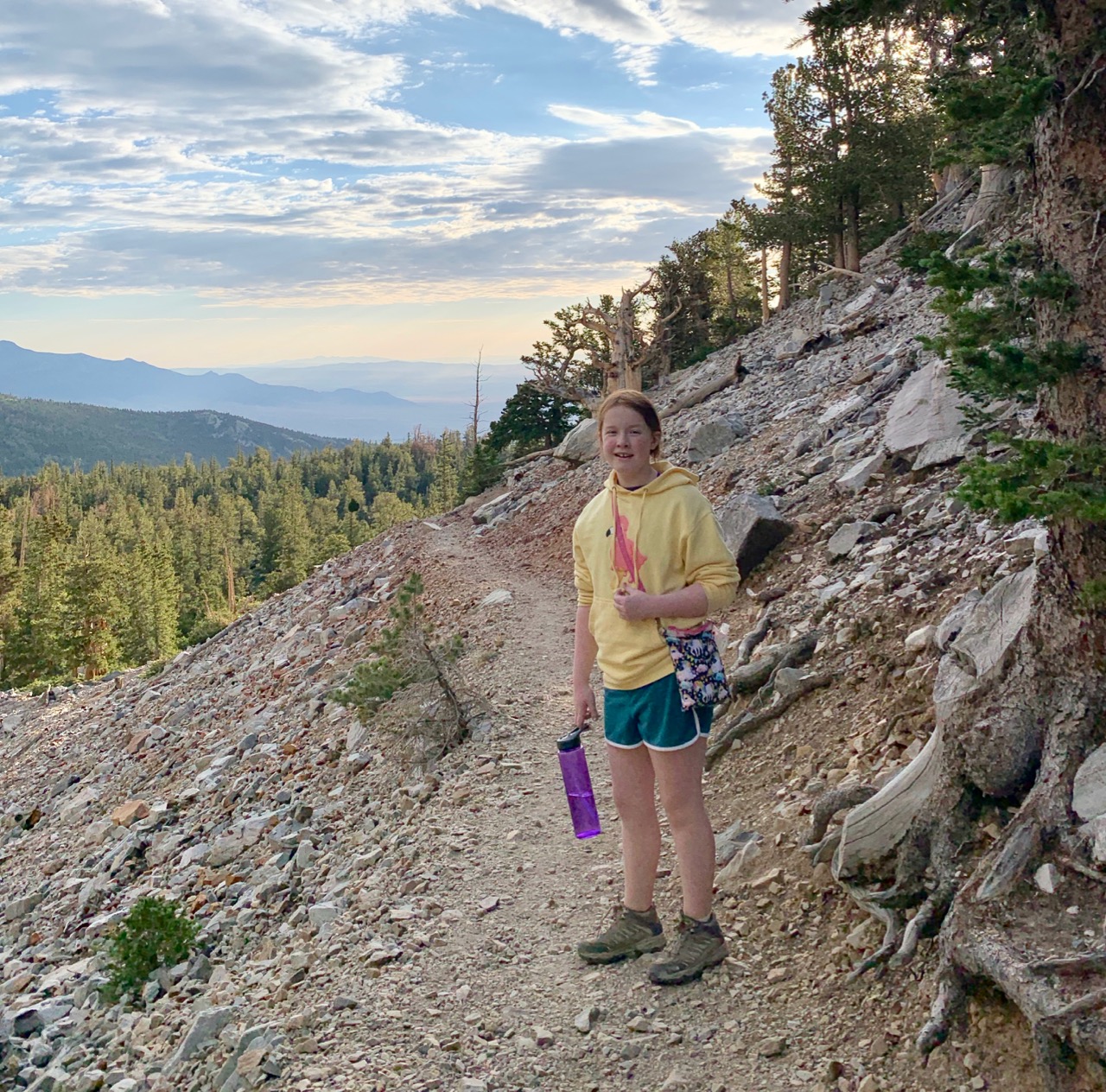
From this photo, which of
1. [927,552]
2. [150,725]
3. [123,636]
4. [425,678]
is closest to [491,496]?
[150,725]

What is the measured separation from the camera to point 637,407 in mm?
4512

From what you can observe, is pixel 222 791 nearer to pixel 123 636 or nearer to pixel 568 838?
pixel 568 838

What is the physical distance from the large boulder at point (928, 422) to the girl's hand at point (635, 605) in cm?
706

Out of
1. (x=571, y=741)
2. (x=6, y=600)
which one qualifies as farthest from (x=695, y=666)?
(x=6, y=600)

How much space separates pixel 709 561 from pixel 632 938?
2158 mm

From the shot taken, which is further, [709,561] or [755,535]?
[755,535]

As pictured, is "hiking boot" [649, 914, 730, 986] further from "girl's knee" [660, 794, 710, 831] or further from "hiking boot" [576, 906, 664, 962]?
"girl's knee" [660, 794, 710, 831]

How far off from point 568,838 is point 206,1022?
2.68 m

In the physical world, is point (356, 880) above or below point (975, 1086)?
below

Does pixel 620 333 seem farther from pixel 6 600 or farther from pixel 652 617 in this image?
pixel 6 600

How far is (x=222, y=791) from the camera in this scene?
1267 cm

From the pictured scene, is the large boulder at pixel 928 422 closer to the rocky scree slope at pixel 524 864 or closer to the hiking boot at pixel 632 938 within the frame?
the rocky scree slope at pixel 524 864

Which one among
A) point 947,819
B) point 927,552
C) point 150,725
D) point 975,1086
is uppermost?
point 927,552

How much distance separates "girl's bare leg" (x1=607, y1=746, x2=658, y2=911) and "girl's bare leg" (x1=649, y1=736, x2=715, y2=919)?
8 centimetres
